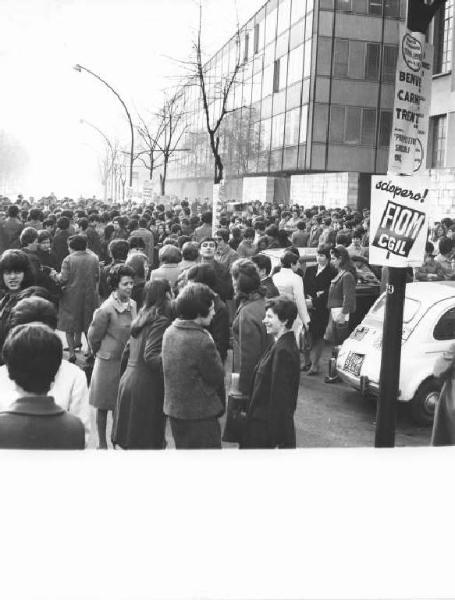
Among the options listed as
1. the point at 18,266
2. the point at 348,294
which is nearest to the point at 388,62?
the point at 348,294

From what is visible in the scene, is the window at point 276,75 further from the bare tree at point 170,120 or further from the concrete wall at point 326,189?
the bare tree at point 170,120

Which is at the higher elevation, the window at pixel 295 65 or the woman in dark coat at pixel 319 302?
the window at pixel 295 65

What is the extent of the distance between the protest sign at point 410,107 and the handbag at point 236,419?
1.47 m

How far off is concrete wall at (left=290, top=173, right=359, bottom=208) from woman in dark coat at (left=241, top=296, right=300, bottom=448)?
18040 millimetres

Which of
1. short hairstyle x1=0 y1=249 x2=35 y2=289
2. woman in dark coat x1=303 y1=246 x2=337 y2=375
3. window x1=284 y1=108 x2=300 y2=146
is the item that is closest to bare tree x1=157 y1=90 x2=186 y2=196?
window x1=284 y1=108 x2=300 y2=146

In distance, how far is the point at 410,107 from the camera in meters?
4.12

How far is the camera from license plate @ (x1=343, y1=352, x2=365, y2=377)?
240 inches

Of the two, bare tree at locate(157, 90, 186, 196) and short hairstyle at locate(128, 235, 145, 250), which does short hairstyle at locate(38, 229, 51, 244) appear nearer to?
short hairstyle at locate(128, 235, 145, 250)

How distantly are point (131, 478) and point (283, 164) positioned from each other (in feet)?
76.4

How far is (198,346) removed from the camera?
3844 mm

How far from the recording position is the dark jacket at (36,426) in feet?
9.26

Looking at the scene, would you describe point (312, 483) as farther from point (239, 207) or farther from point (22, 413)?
point (239, 207)

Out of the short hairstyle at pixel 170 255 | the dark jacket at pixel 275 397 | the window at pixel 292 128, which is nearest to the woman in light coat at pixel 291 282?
the short hairstyle at pixel 170 255

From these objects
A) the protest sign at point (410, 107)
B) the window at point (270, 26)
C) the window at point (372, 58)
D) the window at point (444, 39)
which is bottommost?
the protest sign at point (410, 107)
